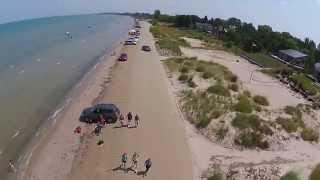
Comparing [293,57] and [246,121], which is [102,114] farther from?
[293,57]

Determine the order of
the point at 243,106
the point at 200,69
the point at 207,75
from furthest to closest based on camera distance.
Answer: the point at 200,69
the point at 207,75
the point at 243,106

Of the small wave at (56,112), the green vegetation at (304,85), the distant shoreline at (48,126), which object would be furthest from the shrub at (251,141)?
the green vegetation at (304,85)

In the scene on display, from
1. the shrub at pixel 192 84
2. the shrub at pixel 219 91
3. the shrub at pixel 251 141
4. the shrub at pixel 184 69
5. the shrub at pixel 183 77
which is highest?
the shrub at pixel 251 141

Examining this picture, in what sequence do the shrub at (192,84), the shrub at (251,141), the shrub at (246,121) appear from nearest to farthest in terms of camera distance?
the shrub at (251,141) → the shrub at (246,121) → the shrub at (192,84)

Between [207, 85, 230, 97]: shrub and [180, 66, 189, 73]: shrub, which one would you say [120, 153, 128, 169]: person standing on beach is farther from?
[180, 66, 189, 73]: shrub

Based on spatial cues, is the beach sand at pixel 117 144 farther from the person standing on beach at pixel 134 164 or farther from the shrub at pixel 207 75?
the shrub at pixel 207 75

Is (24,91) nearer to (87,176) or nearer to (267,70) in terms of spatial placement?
(87,176)

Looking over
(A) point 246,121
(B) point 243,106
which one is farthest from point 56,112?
(A) point 246,121
